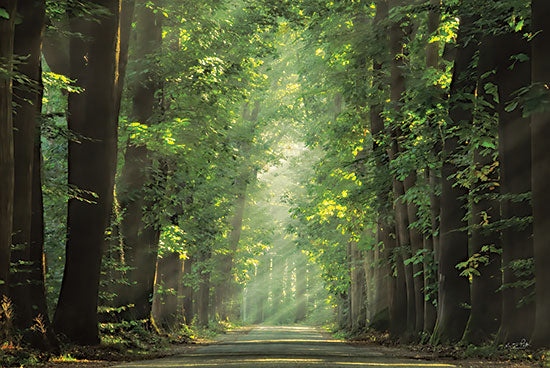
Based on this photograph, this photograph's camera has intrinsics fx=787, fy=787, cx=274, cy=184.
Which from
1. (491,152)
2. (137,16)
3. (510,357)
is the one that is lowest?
(510,357)

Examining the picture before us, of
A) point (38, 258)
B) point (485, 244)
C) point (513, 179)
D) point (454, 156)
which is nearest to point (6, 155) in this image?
point (38, 258)

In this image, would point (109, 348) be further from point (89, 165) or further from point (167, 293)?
point (167, 293)

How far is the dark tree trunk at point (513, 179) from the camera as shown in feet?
47.2

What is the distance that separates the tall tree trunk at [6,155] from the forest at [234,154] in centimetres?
3

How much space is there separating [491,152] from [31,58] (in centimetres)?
967

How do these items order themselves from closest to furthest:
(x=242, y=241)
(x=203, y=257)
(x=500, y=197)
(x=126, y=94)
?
(x=500, y=197) < (x=126, y=94) < (x=203, y=257) < (x=242, y=241)

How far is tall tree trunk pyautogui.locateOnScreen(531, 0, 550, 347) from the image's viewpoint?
12.9 metres

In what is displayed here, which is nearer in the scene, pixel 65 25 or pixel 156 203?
pixel 65 25

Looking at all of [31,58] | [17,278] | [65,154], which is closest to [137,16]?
[65,154]

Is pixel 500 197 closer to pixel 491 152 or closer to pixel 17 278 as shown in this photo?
pixel 491 152

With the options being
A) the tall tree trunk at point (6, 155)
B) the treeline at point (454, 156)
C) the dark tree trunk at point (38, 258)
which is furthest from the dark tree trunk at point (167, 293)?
the tall tree trunk at point (6, 155)

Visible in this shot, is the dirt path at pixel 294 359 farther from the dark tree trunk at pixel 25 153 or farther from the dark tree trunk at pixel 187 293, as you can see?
the dark tree trunk at pixel 187 293

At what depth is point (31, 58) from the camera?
513 inches

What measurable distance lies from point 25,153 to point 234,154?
13.9m
